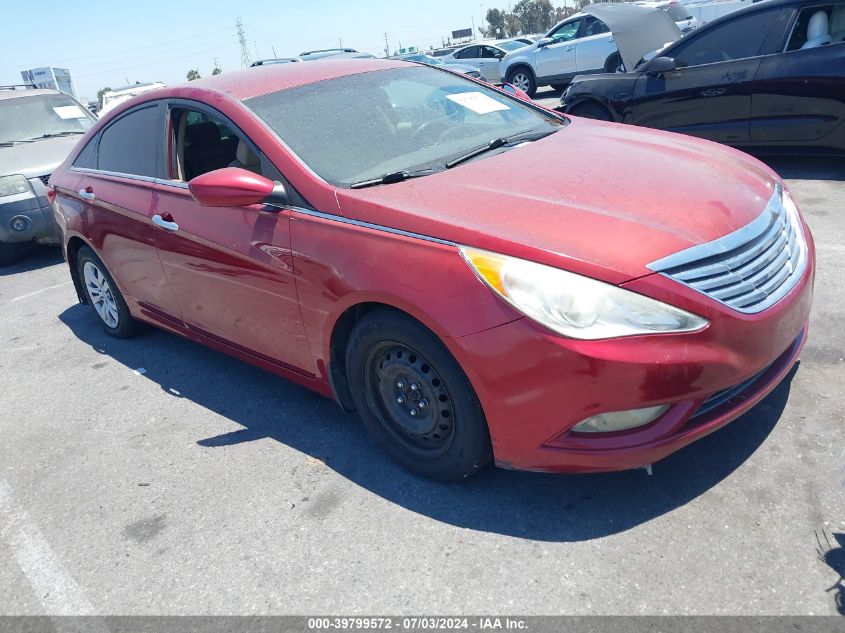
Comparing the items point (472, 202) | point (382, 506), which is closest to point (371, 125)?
point (472, 202)

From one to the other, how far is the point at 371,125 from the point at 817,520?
2.48 m

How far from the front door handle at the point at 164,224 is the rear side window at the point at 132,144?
30 centimetres

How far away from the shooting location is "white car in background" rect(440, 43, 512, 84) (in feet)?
63.0

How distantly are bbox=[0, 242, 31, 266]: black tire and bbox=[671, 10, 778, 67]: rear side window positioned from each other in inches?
276

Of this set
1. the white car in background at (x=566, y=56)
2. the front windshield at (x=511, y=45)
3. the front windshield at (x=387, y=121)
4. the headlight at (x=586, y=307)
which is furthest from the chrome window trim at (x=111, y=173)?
the front windshield at (x=511, y=45)

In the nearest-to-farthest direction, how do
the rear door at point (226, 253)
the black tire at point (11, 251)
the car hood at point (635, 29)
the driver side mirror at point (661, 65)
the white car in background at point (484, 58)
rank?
the rear door at point (226, 253) → the driver side mirror at point (661, 65) → the black tire at point (11, 251) → the car hood at point (635, 29) → the white car in background at point (484, 58)

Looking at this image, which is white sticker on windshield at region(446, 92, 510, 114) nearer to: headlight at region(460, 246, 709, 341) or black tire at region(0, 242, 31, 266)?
headlight at region(460, 246, 709, 341)

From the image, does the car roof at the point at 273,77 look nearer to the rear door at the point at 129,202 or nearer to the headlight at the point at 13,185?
the rear door at the point at 129,202

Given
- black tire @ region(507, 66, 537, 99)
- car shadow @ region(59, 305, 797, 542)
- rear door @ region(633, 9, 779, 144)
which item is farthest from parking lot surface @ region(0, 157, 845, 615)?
black tire @ region(507, 66, 537, 99)

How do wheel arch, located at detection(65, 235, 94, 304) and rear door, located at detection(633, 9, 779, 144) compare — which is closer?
wheel arch, located at detection(65, 235, 94, 304)

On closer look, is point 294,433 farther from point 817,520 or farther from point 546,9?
point 546,9

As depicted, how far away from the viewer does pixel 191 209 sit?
3568mm

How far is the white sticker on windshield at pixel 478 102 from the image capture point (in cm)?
383

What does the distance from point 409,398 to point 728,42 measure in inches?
219
